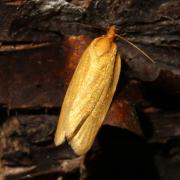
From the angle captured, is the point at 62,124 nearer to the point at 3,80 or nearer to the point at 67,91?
the point at 67,91

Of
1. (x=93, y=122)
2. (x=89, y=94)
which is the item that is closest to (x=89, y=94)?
(x=89, y=94)

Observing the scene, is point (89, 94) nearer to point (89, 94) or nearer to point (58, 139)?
point (89, 94)

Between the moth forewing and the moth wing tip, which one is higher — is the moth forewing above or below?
above

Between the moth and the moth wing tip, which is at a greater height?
the moth

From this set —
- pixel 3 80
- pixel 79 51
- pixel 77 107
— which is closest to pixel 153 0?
pixel 79 51

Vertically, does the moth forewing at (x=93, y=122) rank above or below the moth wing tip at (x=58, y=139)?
above
